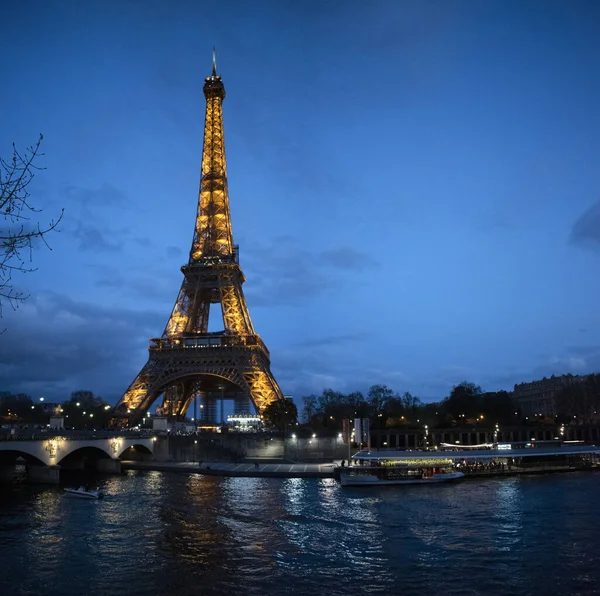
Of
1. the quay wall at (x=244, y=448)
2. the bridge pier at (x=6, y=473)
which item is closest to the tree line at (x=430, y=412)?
the quay wall at (x=244, y=448)

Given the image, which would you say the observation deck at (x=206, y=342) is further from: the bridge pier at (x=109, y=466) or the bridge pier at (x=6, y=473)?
the bridge pier at (x=6, y=473)

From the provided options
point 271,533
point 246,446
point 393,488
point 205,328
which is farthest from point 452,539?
point 205,328

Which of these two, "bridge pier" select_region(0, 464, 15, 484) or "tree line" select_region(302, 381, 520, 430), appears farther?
"tree line" select_region(302, 381, 520, 430)

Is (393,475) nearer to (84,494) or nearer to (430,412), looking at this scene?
(84,494)

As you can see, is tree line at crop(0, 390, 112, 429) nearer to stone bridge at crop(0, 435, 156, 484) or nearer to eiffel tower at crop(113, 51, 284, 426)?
eiffel tower at crop(113, 51, 284, 426)

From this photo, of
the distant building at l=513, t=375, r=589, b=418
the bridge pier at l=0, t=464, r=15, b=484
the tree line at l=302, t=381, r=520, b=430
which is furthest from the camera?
the distant building at l=513, t=375, r=589, b=418

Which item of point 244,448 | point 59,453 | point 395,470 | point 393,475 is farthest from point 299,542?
point 244,448

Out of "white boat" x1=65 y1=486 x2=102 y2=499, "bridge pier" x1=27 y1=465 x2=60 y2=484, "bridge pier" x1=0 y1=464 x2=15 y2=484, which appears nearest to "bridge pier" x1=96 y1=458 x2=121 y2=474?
"bridge pier" x1=27 y1=465 x2=60 y2=484
